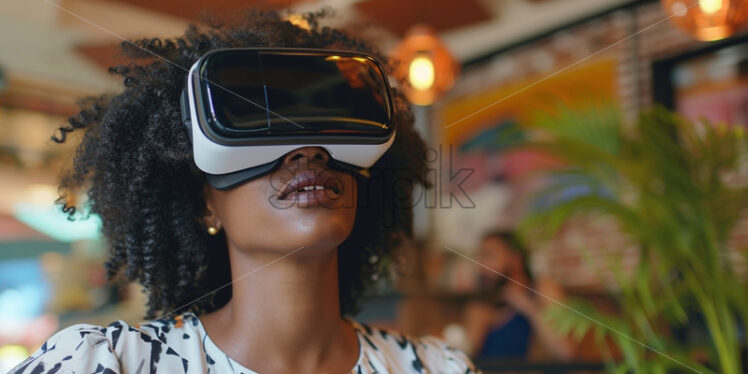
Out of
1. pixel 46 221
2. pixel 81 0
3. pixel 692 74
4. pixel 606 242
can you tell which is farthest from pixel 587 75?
pixel 46 221

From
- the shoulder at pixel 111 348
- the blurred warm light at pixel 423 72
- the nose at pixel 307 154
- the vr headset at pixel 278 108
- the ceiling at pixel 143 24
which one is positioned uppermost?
the ceiling at pixel 143 24

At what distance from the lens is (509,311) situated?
2898 millimetres

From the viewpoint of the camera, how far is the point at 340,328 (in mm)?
1015

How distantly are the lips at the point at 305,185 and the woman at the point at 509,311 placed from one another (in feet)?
6.35

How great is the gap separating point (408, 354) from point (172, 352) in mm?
372

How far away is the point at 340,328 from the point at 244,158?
313mm

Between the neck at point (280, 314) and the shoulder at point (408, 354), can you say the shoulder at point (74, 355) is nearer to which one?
the neck at point (280, 314)

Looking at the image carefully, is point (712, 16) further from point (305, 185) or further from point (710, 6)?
point (305, 185)

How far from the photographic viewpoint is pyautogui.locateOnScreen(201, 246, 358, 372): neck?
94 cm

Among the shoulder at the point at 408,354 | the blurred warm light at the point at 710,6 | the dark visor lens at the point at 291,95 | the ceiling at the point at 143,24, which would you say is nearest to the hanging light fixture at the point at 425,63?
the ceiling at the point at 143,24

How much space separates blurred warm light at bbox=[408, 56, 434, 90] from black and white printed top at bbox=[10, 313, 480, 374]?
6.56 feet

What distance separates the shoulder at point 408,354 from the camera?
1.04 meters

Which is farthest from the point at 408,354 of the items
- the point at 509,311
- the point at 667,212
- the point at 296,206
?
the point at 509,311

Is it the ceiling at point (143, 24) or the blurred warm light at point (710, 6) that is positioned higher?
the ceiling at point (143, 24)
